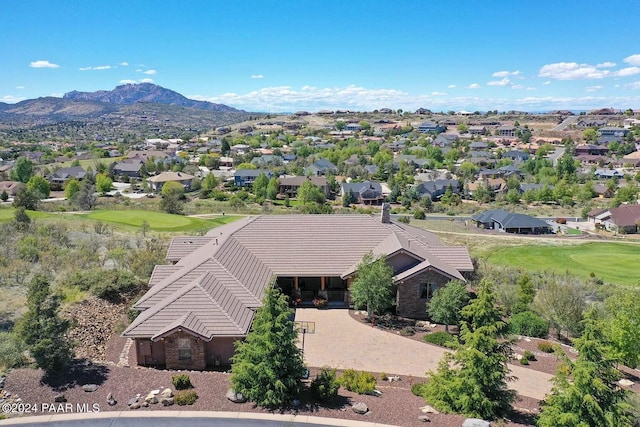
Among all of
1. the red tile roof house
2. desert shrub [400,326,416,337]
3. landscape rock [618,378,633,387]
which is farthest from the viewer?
desert shrub [400,326,416,337]

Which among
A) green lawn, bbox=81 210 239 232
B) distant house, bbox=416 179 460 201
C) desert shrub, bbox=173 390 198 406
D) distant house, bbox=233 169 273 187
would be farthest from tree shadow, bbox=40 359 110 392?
distant house, bbox=233 169 273 187

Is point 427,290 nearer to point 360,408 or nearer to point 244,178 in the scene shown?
point 360,408

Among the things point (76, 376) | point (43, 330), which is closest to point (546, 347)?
point (76, 376)

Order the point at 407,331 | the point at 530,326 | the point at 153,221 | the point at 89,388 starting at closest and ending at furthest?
1. the point at 89,388
2. the point at 407,331
3. the point at 530,326
4. the point at 153,221

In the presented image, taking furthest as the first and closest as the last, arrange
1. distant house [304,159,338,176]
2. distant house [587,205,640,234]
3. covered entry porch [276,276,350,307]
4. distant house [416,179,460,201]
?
distant house [304,159,338,176], distant house [416,179,460,201], distant house [587,205,640,234], covered entry porch [276,276,350,307]

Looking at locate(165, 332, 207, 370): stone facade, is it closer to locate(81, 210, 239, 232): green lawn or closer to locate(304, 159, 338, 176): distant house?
locate(81, 210, 239, 232): green lawn

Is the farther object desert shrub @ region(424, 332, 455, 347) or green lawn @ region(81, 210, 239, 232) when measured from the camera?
green lawn @ region(81, 210, 239, 232)

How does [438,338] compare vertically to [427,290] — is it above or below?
below
